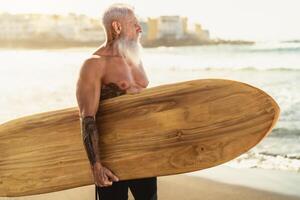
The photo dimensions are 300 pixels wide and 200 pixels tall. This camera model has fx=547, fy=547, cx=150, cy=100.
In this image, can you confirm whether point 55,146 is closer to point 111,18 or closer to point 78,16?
point 111,18

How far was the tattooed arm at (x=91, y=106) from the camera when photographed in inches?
59.2

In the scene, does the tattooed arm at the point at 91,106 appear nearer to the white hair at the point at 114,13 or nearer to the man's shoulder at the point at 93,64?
the man's shoulder at the point at 93,64

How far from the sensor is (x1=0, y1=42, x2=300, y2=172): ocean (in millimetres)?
8750

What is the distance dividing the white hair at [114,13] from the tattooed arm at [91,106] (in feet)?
0.37

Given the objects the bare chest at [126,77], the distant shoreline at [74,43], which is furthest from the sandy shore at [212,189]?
the distant shoreline at [74,43]

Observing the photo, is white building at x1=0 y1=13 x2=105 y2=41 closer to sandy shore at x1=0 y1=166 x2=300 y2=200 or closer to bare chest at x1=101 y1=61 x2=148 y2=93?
sandy shore at x1=0 y1=166 x2=300 y2=200

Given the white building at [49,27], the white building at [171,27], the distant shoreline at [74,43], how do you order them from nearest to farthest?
the white building at [49,27]
the distant shoreline at [74,43]
the white building at [171,27]

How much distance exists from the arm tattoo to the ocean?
6.49 metres

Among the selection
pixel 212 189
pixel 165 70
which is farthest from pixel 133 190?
pixel 165 70

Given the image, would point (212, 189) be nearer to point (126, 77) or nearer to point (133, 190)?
point (133, 190)

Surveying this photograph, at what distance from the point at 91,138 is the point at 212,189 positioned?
1939 millimetres

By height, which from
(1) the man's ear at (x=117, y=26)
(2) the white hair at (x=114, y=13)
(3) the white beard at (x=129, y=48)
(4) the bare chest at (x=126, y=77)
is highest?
(2) the white hair at (x=114, y=13)

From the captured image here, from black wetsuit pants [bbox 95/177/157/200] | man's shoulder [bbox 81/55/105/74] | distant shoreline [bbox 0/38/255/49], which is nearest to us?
man's shoulder [bbox 81/55/105/74]

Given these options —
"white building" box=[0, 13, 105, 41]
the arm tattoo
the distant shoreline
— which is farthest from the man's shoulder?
the distant shoreline
